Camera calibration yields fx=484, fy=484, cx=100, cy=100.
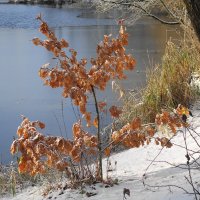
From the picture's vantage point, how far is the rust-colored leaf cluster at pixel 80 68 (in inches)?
150

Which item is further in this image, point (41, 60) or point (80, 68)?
point (41, 60)

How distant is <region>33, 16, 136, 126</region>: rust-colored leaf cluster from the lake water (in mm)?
265

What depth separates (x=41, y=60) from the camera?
12039 millimetres

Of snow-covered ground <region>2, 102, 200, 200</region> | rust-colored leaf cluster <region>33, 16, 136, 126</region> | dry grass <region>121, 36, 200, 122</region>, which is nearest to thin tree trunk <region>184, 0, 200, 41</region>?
snow-covered ground <region>2, 102, 200, 200</region>

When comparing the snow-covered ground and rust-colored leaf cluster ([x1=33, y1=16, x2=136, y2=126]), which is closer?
the snow-covered ground

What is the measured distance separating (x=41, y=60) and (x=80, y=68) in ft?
27.2

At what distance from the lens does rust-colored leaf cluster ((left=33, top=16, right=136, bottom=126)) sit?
3805 millimetres

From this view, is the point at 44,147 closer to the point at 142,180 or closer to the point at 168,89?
the point at 142,180

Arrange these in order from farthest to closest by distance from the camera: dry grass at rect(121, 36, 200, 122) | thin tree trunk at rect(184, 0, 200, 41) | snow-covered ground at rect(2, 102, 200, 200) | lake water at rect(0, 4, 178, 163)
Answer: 1. lake water at rect(0, 4, 178, 163)
2. dry grass at rect(121, 36, 200, 122)
3. snow-covered ground at rect(2, 102, 200, 200)
4. thin tree trunk at rect(184, 0, 200, 41)

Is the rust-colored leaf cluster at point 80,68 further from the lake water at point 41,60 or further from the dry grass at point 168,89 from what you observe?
the dry grass at point 168,89

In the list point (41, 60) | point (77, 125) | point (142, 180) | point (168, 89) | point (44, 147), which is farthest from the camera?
point (41, 60)

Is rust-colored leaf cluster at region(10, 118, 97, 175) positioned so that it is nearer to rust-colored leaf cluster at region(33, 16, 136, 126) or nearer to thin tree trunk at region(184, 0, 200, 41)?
rust-colored leaf cluster at region(33, 16, 136, 126)

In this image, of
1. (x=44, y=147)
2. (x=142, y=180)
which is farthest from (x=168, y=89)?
(x=44, y=147)

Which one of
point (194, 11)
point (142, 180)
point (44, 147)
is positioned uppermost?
point (194, 11)
